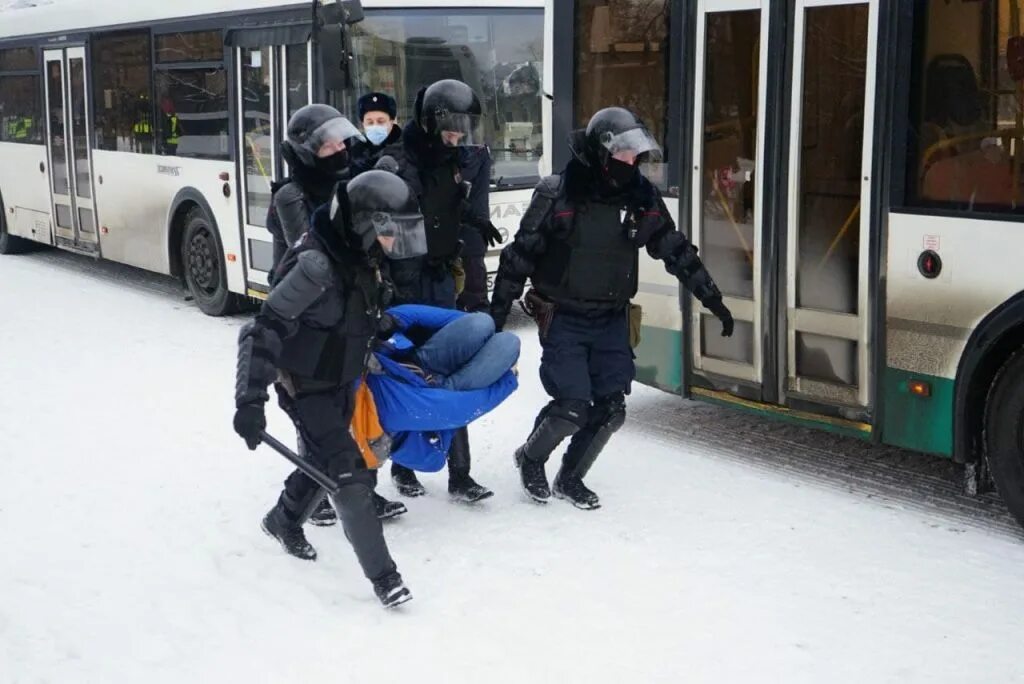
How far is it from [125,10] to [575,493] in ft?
28.4

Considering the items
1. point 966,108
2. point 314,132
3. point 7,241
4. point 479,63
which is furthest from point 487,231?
point 7,241

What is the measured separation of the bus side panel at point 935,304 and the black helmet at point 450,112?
193 cm

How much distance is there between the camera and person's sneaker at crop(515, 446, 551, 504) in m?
6.48

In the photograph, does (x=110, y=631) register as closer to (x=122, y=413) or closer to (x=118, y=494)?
(x=118, y=494)

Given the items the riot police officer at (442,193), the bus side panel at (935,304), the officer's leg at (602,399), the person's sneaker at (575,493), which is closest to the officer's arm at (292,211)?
the riot police officer at (442,193)

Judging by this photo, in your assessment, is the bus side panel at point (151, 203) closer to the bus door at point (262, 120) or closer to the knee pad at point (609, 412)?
the bus door at point (262, 120)

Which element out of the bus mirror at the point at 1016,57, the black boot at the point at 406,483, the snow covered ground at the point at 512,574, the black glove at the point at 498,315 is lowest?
the snow covered ground at the point at 512,574

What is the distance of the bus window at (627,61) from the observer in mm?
7250

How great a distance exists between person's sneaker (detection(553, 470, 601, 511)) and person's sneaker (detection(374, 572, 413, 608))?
142 cm

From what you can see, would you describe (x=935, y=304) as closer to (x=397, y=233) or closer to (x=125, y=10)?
(x=397, y=233)

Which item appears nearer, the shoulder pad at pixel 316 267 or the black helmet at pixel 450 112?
the shoulder pad at pixel 316 267

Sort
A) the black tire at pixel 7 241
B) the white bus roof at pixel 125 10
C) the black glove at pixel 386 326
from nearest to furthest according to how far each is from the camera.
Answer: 1. the black glove at pixel 386 326
2. the white bus roof at pixel 125 10
3. the black tire at pixel 7 241

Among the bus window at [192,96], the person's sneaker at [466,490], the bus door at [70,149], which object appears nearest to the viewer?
the person's sneaker at [466,490]

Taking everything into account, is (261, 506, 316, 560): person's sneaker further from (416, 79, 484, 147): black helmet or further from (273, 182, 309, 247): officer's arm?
(416, 79, 484, 147): black helmet
